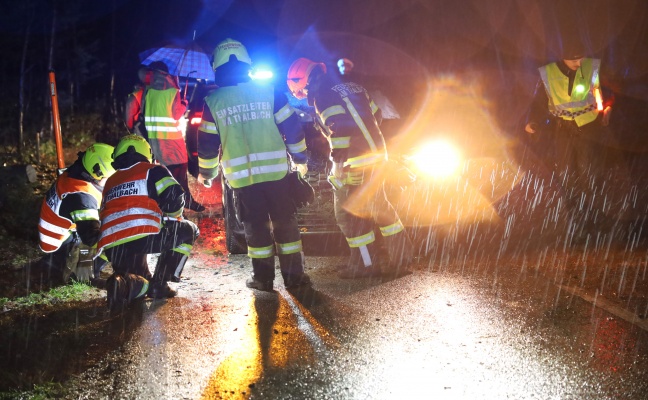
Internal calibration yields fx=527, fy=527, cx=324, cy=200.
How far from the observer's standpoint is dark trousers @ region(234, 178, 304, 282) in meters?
4.53

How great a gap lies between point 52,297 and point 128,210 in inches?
42.9

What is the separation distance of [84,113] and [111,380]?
15.7 meters

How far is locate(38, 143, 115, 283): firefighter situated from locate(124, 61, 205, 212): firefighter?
1.72 meters

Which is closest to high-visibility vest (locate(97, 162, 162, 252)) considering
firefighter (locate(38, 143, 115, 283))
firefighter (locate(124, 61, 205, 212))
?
firefighter (locate(38, 143, 115, 283))

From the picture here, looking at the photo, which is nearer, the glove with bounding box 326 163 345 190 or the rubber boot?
the rubber boot

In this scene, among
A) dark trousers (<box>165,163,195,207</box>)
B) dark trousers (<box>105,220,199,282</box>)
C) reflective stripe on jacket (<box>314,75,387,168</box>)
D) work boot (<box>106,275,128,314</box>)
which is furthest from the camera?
dark trousers (<box>165,163,195,207</box>)

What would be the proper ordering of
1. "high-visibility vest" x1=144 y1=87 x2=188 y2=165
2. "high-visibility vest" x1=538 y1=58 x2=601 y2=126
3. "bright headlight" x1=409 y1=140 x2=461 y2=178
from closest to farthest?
"bright headlight" x1=409 y1=140 x2=461 y2=178
"high-visibility vest" x1=538 y1=58 x2=601 y2=126
"high-visibility vest" x1=144 y1=87 x2=188 y2=165

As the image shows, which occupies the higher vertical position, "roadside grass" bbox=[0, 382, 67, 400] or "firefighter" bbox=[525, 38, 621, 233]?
"firefighter" bbox=[525, 38, 621, 233]

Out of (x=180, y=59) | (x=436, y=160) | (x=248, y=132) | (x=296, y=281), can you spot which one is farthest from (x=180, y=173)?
(x=436, y=160)

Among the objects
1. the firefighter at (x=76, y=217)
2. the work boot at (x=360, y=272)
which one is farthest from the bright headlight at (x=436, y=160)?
the firefighter at (x=76, y=217)

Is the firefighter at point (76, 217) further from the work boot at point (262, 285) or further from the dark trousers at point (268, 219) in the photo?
the work boot at point (262, 285)

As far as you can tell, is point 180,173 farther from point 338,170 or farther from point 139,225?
point 338,170

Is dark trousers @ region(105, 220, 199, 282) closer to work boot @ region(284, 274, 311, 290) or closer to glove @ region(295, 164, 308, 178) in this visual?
work boot @ region(284, 274, 311, 290)

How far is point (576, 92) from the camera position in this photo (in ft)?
20.3
